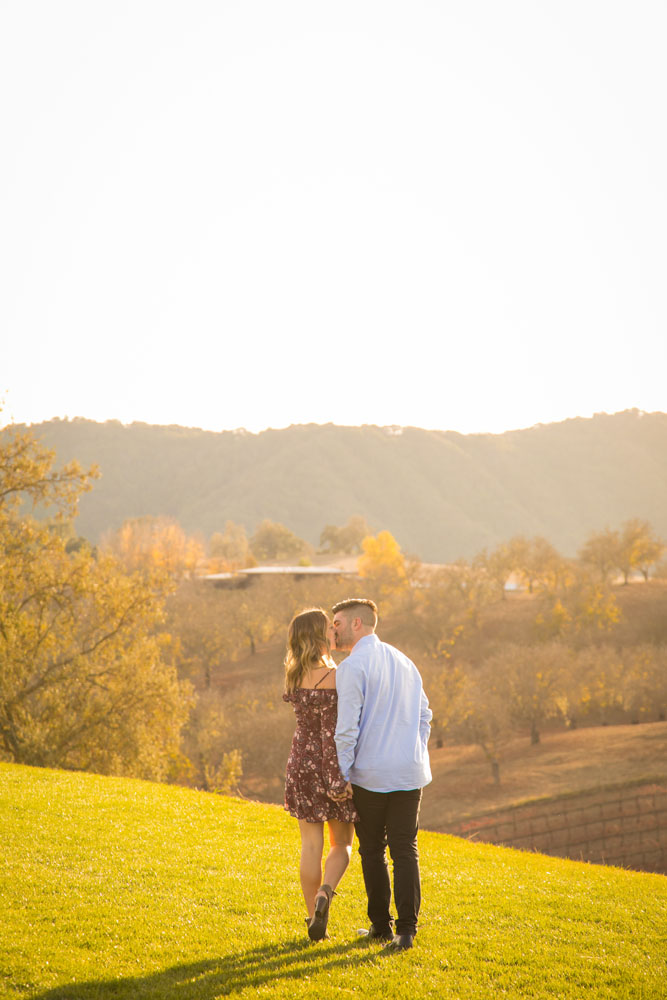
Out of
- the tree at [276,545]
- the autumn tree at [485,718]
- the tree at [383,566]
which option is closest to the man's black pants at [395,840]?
the autumn tree at [485,718]

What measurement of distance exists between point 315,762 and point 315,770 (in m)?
0.05

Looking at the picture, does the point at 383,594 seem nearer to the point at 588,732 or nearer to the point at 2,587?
the point at 588,732

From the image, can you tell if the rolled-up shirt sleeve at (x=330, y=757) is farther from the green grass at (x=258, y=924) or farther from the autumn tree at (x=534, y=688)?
the autumn tree at (x=534, y=688)

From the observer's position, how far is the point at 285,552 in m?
123

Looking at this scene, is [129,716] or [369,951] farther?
[129,716]

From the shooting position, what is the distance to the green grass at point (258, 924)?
479cm

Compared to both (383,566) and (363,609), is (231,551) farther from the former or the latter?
(363,609)

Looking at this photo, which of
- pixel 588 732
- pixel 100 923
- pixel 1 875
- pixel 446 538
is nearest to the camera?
pixel 100 923

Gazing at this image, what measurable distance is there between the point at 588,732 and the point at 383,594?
26657 millimetres

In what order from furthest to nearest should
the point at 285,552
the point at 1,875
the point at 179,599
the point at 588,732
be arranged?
the point at 285,552, the point at 179,599, the point at 588,732, the point at 1,875

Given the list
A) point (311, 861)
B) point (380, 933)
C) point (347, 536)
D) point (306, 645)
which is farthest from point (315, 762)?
point (347, 536)

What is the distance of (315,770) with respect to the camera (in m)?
5.45

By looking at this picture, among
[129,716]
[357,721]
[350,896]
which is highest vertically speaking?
[357,721]

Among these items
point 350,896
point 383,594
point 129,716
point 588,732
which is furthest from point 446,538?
point 350,896
